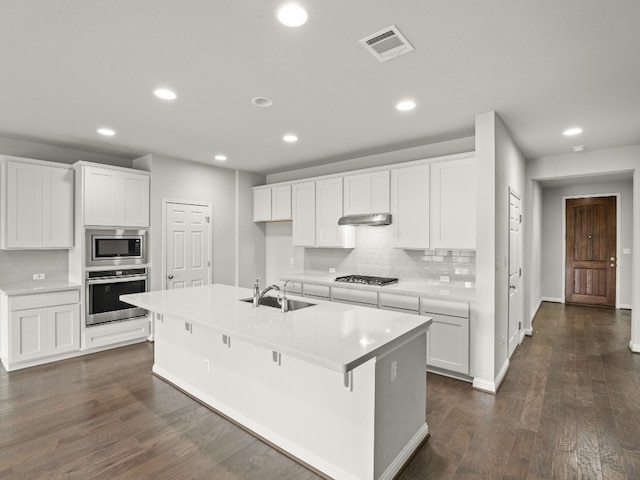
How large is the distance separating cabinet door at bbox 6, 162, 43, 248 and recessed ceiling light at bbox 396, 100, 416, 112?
4259 millimetres

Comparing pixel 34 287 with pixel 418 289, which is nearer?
pixel 418 289

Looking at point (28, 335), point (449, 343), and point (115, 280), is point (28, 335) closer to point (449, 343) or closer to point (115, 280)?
point (115, 280)

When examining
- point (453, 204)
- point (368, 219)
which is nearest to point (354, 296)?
point (368, 219)

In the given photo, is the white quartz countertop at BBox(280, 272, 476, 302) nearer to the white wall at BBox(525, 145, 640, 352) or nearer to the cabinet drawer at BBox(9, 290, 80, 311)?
the white wall at BBox(525, 145, 640, 352)

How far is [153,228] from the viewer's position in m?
4.87

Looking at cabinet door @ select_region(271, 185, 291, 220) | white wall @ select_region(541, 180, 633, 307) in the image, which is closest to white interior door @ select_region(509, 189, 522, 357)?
cabinet door @ select_region(271, 185, 291, 220)

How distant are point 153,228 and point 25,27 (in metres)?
3.18

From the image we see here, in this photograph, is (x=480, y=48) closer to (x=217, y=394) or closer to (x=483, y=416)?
(x=483, y=416)

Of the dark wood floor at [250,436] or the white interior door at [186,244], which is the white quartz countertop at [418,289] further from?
the white interior door at [186,244]

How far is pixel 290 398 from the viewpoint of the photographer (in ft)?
7.64

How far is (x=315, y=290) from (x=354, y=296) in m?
0.69

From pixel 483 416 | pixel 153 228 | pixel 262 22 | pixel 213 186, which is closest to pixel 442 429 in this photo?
pixel 483 416

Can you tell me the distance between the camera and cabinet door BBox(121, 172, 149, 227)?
4.62m

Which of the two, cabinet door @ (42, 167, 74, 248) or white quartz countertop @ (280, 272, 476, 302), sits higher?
cabinet door @ (42, 167, 74, 248)
